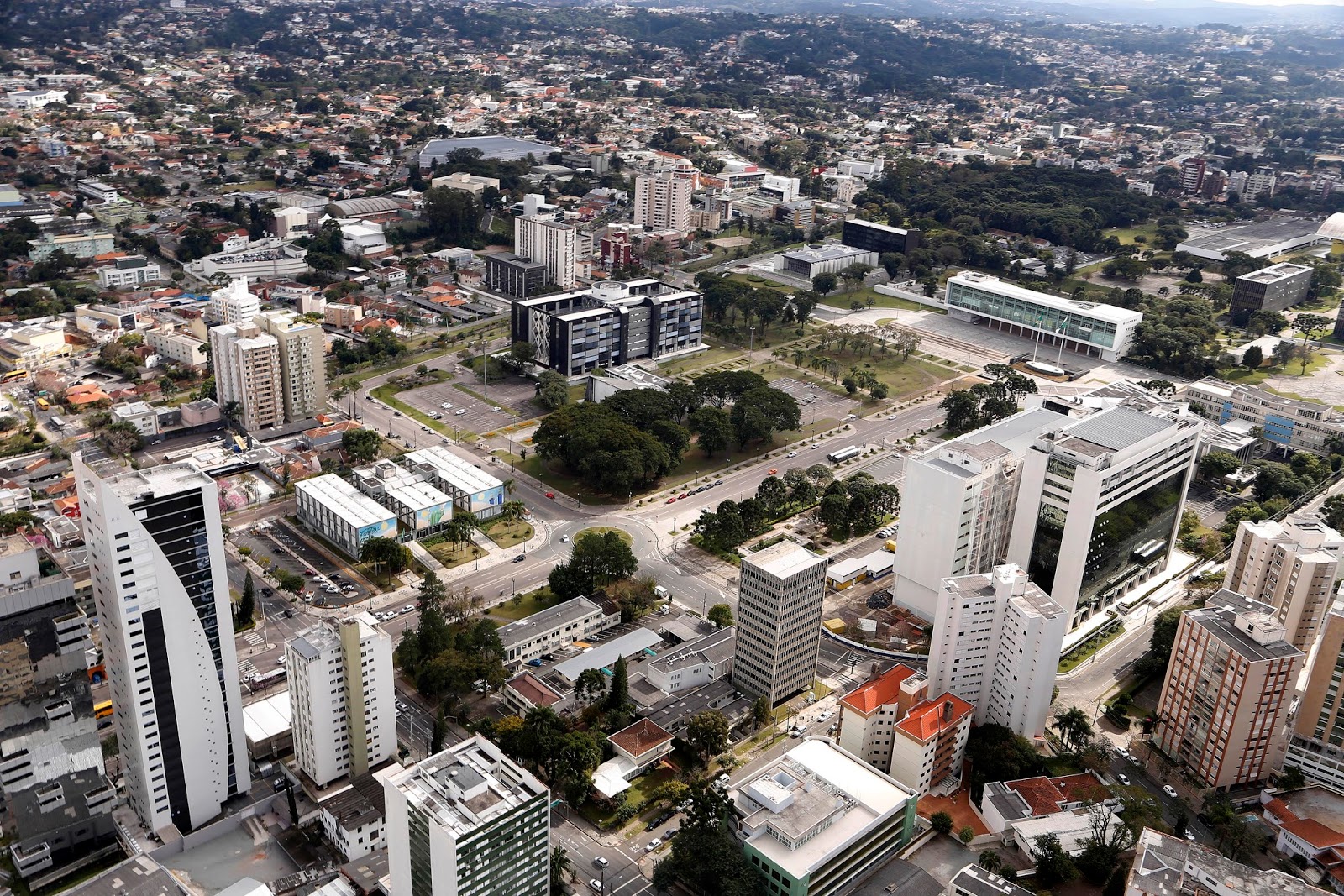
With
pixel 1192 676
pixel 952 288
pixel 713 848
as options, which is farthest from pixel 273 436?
pixel 952 288

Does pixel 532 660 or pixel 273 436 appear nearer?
pixel 532 660

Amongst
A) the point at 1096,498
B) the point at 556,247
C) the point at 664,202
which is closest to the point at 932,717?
the point at 1096,498

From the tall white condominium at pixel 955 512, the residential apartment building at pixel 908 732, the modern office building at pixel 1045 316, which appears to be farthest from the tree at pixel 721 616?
the modern office building at pixel 1045 316

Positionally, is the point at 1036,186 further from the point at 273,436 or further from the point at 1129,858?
the point at 1129,858

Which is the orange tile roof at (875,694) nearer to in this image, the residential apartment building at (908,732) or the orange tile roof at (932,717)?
the residential apartment building at (908,732)

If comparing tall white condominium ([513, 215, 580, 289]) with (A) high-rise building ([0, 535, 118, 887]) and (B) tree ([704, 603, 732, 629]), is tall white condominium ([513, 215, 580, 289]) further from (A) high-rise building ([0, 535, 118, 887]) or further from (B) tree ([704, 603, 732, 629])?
(A) high-rise building ([0, 535, 118, 887])

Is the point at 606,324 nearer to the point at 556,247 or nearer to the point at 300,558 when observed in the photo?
the point at 556,247
